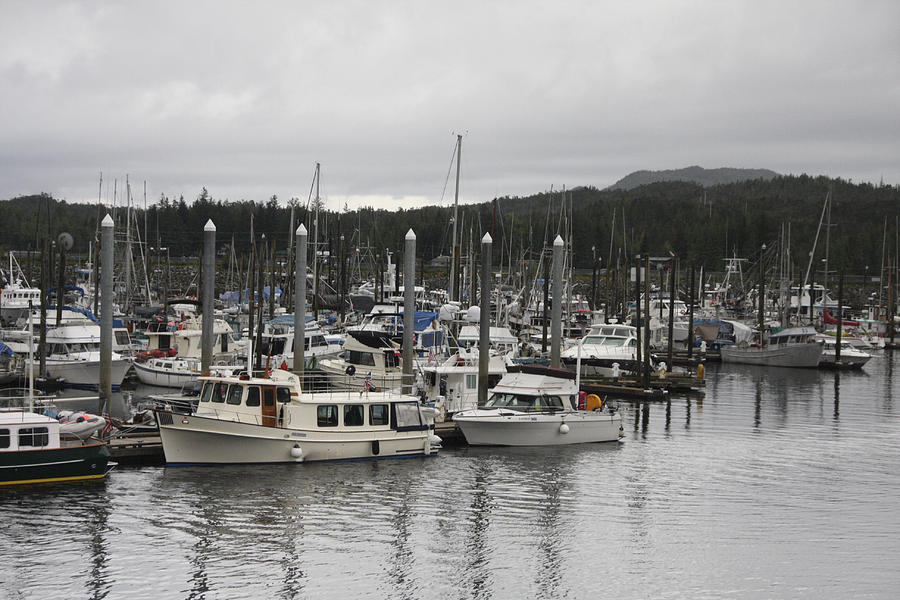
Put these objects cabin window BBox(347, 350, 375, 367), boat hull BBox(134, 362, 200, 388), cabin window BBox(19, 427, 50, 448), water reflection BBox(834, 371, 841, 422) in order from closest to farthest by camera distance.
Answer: cabin window BBox(19, 427, 50, 448) < cabin window BBox(347, 350, 375, 367) < water reflection BBox(834, 371, 841, 422) < boat hull BBox(134, 362, 200, 388)

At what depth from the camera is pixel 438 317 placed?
54469mm

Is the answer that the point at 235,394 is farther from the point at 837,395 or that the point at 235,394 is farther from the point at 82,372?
the point at 837,395

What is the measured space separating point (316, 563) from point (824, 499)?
1707 centimetres

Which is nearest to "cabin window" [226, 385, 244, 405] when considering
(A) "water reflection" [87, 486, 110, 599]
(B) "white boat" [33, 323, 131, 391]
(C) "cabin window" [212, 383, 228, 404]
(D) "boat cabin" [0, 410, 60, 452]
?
(C) "cabin window" [212, 383, 228, 404]

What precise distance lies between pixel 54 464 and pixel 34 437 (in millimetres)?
969

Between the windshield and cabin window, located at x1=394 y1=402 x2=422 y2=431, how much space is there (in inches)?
161

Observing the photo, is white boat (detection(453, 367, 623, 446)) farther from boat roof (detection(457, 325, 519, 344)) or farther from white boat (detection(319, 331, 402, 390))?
boat roof (detection(457, 325, 519, 344))

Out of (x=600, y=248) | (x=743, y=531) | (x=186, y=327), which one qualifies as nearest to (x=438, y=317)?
(x=186, y=327)

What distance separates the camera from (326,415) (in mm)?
32688

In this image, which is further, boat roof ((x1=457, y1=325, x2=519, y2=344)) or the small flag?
boat roof ((x1=457, y1=325, x2=519, y2=344))

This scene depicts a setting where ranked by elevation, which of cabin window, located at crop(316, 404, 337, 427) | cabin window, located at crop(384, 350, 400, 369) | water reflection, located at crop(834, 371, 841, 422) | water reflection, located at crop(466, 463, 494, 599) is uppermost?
cabin window, located at crop(384, 350, 400, 369)

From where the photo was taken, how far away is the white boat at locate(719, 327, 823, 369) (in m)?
75.5

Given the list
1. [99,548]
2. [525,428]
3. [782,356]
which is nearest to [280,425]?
[99,548]

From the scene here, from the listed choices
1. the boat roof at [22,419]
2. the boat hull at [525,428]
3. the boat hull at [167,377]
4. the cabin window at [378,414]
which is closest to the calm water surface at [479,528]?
the boat hull at [525,428]
